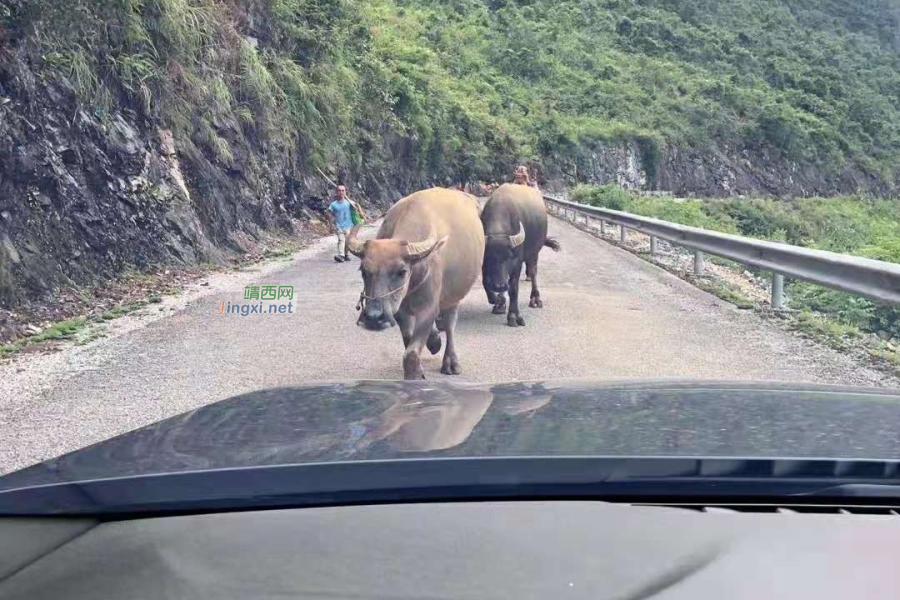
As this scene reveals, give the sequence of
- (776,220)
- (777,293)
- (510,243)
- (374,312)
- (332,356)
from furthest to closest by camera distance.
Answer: (776,220), (777,293), (510,243), (332,356), (374,312)

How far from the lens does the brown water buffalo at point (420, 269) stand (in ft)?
20.8

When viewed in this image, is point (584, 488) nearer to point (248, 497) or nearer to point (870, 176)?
point (248, 497)

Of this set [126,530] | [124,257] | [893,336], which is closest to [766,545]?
[126,530]

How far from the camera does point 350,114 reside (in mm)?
→ 26875

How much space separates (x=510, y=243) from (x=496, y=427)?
7418 mm

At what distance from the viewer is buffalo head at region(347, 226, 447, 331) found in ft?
20.4

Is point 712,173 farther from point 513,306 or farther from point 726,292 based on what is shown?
point 513,306

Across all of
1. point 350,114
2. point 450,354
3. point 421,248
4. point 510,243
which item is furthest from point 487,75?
point 421,248

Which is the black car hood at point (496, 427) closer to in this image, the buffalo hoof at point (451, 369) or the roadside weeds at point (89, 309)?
the buffalo hoof at point (451, 369)

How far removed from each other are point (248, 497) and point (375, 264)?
459 cm

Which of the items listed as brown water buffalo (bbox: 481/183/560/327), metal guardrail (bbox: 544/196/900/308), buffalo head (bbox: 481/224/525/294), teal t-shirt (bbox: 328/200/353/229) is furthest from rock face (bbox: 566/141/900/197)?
buffalo head (bbox: 481/224/525/294)

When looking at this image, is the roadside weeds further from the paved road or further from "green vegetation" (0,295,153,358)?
the paved road

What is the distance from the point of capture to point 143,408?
20.3ft

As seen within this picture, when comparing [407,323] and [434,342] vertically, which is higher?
[407,323]
